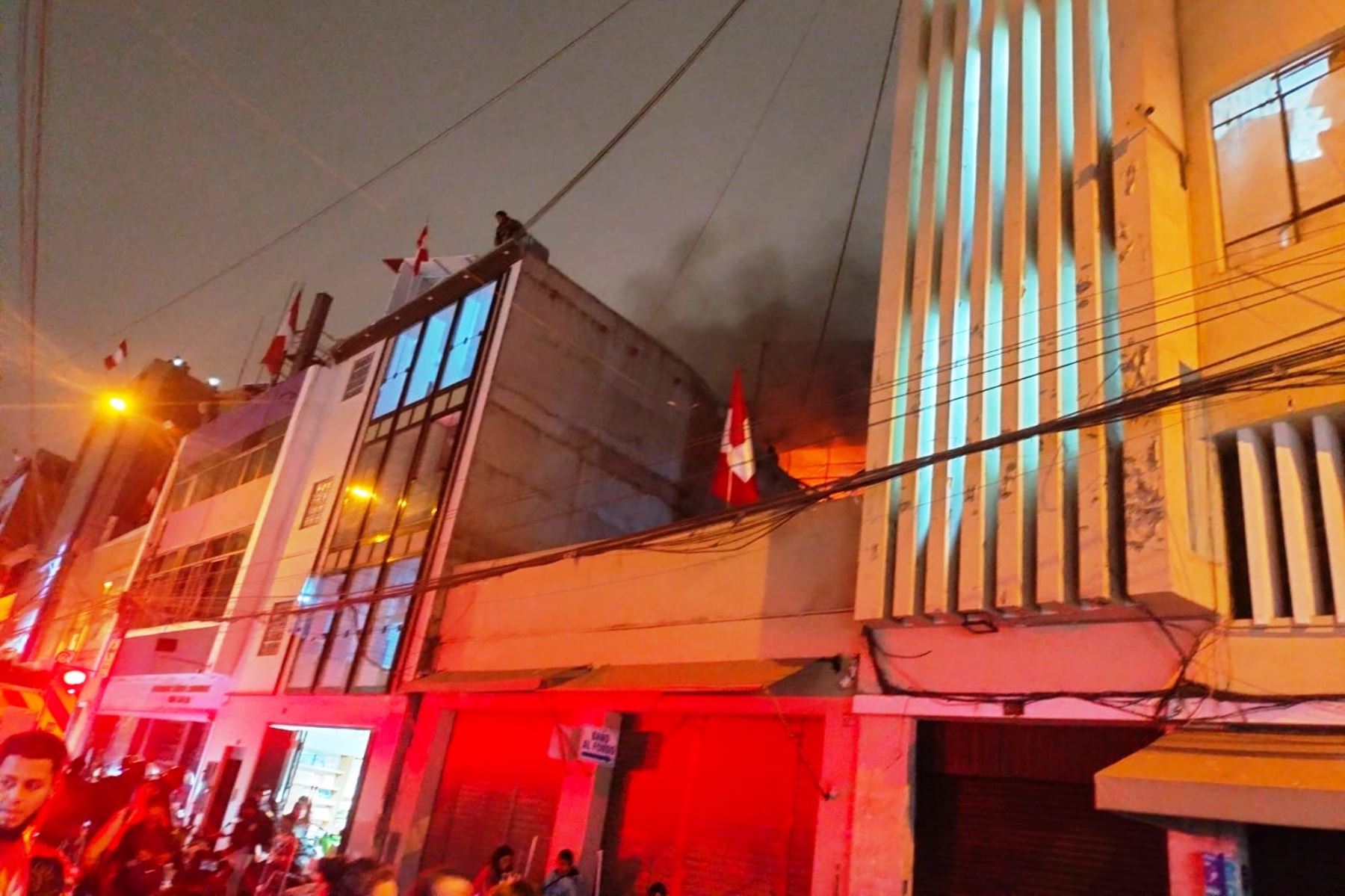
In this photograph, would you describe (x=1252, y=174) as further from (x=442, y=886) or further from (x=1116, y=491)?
(x=442, y=886)

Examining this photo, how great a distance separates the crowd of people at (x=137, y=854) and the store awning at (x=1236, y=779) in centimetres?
457

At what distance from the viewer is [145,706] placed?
80.6 ft

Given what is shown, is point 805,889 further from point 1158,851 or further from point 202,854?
point 202,854

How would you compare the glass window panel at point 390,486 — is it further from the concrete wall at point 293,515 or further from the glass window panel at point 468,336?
the concrete wall at point 293,515

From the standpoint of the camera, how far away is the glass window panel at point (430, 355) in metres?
20.4

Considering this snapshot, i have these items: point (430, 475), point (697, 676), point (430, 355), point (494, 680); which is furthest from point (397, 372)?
point (697, 676)

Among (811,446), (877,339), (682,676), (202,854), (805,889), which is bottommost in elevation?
(202,854)

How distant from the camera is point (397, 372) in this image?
2192 centimetres

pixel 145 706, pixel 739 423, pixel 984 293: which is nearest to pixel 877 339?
pixel 984 293

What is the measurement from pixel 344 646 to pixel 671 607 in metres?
9.38

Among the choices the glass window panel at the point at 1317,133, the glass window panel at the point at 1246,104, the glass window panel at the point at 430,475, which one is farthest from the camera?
the glass window panel at the point at 430,475

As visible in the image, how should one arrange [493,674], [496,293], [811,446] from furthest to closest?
[811,446] < [496,293] < [493,674]

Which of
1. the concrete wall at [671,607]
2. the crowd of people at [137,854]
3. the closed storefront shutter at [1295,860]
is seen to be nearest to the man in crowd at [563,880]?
the crowd of people at [137,854]

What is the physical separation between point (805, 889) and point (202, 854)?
7.54 metres
